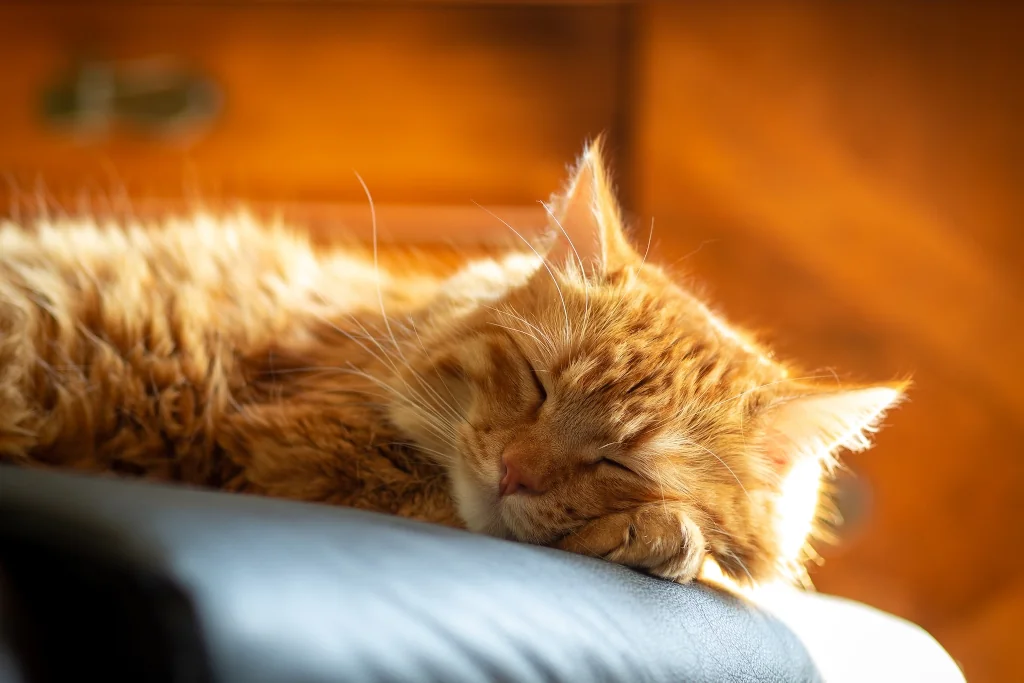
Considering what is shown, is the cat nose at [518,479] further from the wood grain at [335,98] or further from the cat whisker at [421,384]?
the wood grain at [335,98]

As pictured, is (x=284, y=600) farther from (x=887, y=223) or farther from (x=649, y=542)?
(x=887, y=223)

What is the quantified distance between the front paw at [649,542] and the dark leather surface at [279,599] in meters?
0.17

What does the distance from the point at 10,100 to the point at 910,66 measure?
2.74m

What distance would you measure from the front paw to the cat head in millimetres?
25

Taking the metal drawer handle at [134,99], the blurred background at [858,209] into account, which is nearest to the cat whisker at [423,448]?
the blurred background at [858,209]

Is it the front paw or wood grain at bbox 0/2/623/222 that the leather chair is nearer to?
the front paw

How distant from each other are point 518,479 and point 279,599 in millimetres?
548

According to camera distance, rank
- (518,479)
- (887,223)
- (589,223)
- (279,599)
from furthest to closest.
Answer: (887,223), (589,223), (518,479), (279,599)

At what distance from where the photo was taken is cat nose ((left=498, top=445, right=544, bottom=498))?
3.56 ft

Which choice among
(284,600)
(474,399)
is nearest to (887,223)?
(474,399)

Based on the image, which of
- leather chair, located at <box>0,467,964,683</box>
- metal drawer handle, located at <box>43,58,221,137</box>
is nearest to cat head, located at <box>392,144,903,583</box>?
leather chair, located at <box>0,467,964,683</box>

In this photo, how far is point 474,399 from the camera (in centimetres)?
122

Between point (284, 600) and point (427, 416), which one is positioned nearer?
point (284, 600)

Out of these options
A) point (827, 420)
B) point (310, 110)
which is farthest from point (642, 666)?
point (310, 110)
